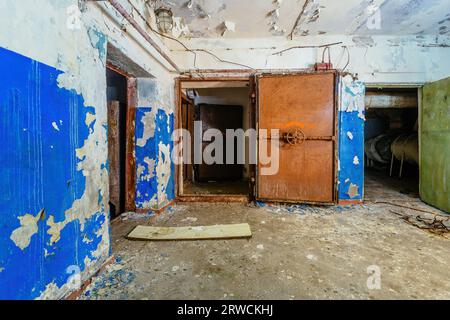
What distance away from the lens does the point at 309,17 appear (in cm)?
296

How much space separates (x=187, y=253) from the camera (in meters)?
2.02

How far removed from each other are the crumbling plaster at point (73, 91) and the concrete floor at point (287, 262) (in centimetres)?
35

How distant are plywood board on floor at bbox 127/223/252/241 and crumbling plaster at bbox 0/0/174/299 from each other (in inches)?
21.9

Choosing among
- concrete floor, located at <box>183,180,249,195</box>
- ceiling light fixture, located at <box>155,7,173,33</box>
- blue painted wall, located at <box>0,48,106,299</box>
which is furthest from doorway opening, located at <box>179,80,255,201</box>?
blue painted wall, located at <box>0,48,106,299</box>

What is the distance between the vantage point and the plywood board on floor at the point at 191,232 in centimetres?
228

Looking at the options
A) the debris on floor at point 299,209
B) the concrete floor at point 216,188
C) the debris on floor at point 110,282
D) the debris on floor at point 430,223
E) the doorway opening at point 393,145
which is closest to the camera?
the debris on floor at point 110,282

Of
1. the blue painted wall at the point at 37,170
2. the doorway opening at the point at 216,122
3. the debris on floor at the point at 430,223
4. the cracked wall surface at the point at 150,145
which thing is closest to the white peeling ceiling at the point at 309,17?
the cracked wall surface at the point at 150,145

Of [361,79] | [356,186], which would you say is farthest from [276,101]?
[356,186]

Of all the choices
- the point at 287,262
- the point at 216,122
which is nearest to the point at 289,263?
the point at 287,262

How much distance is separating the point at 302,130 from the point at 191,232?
2185 mm

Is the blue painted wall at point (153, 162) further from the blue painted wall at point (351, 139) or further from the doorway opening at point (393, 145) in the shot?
the doorway opening at point (393, 145)

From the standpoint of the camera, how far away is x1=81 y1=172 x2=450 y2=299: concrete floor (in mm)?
1492
